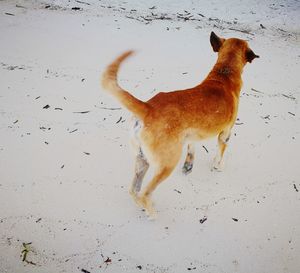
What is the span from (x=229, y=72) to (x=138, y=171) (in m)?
1.50

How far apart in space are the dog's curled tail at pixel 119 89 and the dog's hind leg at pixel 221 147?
119 centimetres

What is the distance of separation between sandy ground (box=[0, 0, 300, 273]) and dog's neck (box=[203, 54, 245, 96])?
0.97 metres

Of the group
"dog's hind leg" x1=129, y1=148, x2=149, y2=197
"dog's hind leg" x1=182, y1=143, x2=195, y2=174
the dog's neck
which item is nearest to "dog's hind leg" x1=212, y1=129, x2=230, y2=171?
"dog's hind leg" x1=182, y1=143, x2=195, y2=174

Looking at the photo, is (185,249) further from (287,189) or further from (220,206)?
(287,189)

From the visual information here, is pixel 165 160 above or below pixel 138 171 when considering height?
above

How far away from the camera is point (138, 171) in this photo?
9.89ft

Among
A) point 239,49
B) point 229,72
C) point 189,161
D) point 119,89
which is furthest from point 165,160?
point 239,49

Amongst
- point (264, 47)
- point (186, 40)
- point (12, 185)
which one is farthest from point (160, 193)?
point (264, 47)

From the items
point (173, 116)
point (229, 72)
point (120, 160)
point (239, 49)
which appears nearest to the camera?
point (173, 116)

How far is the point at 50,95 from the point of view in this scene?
4270mm

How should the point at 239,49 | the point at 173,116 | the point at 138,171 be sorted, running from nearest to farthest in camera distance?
the point at 173,116, the point at 138,171, the point at 239,49

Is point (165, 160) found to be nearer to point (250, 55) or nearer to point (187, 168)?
point (187, 168)

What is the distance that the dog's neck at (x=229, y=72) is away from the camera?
3.26m

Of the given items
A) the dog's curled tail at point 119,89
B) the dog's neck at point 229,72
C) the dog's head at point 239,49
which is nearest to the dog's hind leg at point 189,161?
the dog's neck at point 229,72
